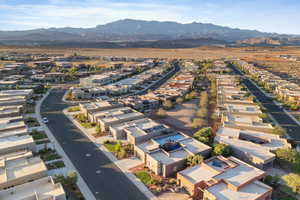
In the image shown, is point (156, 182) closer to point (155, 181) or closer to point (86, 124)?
point (155, 181)

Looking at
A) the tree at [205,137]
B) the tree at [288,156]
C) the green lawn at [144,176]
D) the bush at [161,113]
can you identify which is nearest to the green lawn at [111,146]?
the green lawn at [144,176]

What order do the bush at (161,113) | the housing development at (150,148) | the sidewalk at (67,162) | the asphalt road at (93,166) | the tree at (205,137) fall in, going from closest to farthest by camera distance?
the housing development at (150,148), the sidewalk at (67,162), the asphalt road at (93,166), the tree at (205,137), the bush at (161,113)

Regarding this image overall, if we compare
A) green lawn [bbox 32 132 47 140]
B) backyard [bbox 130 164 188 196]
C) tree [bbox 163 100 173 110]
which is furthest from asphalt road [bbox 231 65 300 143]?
green lawn [bbox 32 132 47 140]

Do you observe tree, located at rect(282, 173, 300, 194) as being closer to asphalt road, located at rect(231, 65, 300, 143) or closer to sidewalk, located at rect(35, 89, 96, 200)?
asphalt road, located at rect(231, 65, 300, 143)

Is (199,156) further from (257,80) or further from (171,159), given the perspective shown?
(257,80)

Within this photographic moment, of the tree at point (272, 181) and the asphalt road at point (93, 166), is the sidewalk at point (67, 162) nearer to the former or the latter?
the asphalt road at point (93, 166)

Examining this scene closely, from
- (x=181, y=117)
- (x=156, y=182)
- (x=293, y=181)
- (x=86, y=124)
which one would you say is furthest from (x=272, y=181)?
(x=86, y=124)

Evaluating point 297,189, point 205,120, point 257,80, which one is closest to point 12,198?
point 297,189
